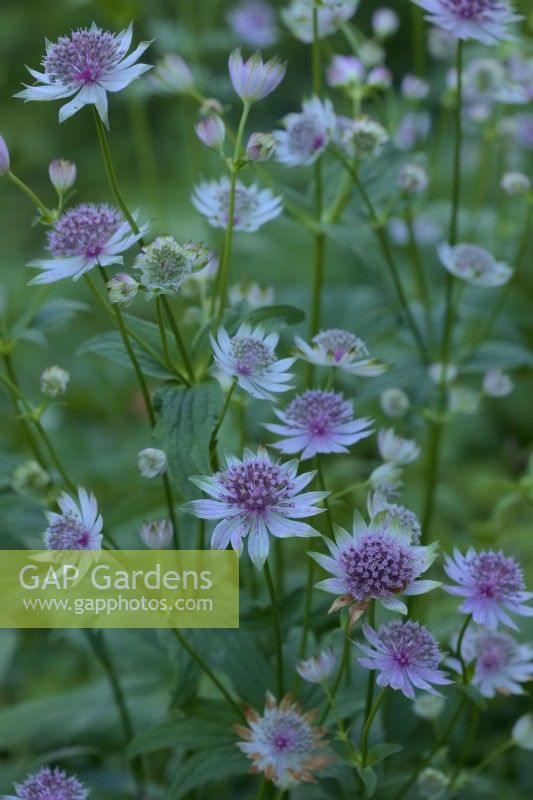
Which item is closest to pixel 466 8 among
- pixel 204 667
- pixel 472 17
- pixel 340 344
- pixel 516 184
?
pixel 472 17

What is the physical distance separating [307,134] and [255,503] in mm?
558

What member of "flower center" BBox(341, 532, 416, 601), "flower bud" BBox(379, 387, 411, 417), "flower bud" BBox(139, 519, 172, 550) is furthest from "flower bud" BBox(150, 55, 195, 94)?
"flower center" BBox(341, 532, 416, 601)

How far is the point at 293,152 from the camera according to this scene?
1.22m

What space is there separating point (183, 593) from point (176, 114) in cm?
274

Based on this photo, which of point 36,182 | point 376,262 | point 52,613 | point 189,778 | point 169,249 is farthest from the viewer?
point 36,182

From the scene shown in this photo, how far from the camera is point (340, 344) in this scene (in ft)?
3.32

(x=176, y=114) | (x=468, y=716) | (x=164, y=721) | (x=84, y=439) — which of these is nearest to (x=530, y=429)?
(x=468, y=716)

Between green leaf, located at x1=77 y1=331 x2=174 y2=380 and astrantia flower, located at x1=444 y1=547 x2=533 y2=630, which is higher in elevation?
green leaf, located at x1=77 y1=331 x2=174 y2=380

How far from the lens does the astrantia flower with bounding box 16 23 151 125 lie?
87 centimetres

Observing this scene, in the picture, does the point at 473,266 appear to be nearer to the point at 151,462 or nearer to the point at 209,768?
the point at 151,462

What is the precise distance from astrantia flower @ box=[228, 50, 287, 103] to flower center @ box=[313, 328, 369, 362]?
0.82 feet

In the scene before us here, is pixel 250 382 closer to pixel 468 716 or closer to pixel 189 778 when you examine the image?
pixel 189 778

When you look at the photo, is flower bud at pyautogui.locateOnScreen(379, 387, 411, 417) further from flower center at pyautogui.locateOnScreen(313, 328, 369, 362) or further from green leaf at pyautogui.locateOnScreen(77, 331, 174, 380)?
green leaf at pyautogui.locateOnScreen(77, 331, 174, 380)

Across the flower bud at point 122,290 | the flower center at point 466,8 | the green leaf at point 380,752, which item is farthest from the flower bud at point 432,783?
the flower center at point 466,8
